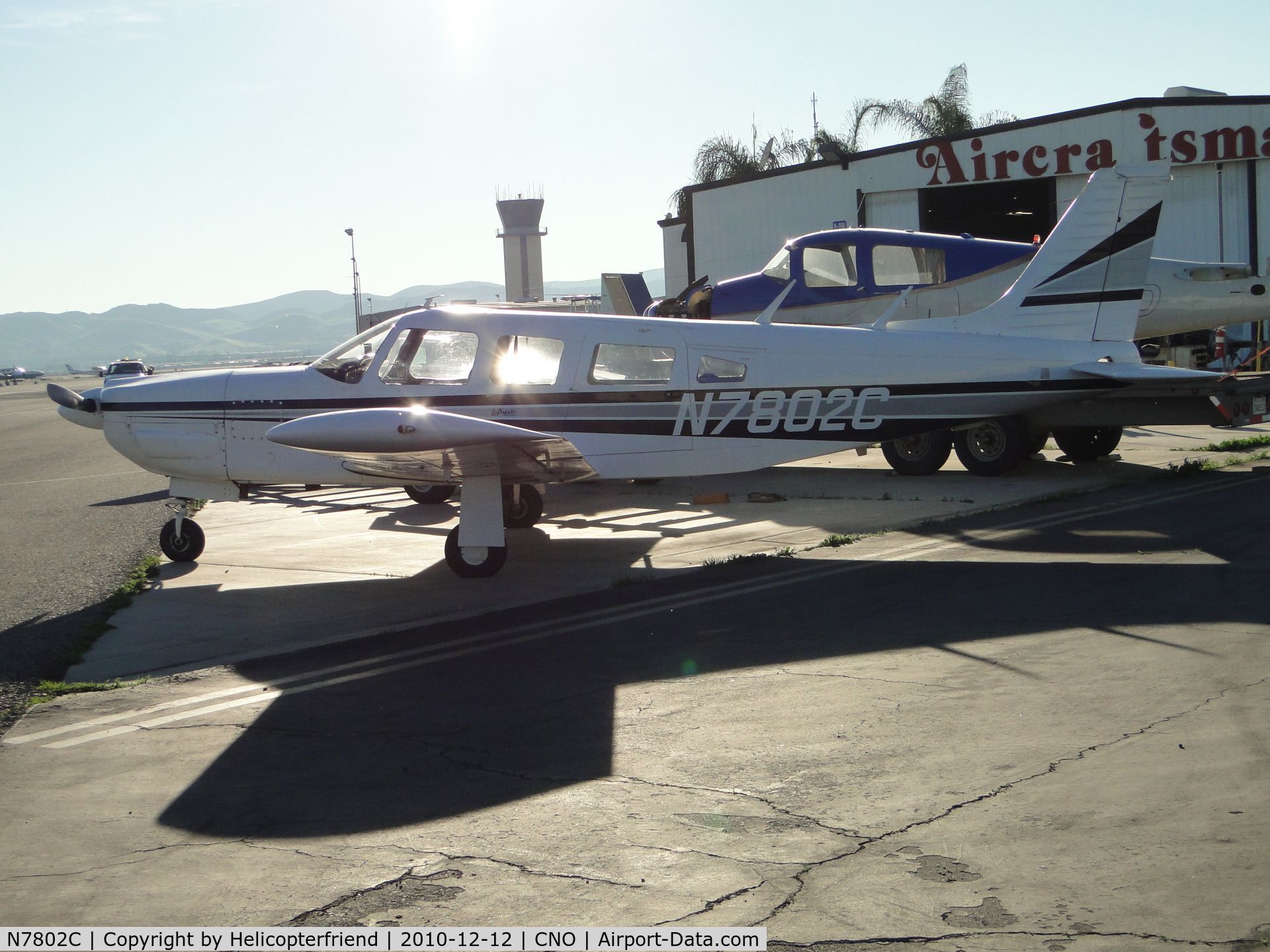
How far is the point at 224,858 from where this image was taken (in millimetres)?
3996

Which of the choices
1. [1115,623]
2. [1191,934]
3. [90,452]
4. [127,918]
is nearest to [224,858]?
[127,918]

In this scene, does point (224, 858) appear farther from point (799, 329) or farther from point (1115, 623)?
point (799, 329)

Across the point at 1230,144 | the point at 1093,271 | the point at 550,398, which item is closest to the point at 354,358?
the point at 550,398

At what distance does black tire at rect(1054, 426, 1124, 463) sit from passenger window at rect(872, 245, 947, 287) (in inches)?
115

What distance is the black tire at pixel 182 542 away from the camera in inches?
397

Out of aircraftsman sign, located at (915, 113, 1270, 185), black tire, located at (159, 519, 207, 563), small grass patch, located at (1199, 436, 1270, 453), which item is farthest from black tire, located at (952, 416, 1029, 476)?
aircraftsman sign, located at (915, 113, 1270, 185)

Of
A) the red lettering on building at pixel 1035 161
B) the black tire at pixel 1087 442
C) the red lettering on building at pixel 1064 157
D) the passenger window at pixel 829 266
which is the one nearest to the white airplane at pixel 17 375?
the red lettering on building at pixel 1035 161

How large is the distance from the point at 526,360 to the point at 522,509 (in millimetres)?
2344

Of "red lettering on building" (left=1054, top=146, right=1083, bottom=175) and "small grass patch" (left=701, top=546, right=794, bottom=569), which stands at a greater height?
"red lettering on building" (left=1054, top=146, right=1083, bottom=175)

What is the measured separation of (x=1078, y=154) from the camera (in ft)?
84.2

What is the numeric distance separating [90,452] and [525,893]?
22.9m

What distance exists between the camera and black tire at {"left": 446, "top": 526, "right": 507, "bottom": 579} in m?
9.09

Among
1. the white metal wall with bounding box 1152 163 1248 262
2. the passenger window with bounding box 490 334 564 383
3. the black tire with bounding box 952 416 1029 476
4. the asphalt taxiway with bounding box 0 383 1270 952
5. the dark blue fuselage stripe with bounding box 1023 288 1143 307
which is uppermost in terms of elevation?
the white metal wall with bounding box 1152 163 1248 262

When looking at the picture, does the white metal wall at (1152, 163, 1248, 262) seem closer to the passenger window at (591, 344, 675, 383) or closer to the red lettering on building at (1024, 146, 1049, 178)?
the red lettering on building at (1024, 146, 1049, 178)
